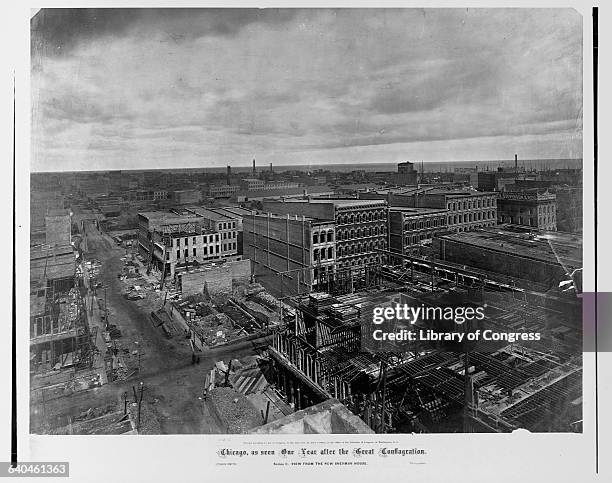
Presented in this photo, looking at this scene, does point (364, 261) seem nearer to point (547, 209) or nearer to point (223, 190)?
point (223, 190)

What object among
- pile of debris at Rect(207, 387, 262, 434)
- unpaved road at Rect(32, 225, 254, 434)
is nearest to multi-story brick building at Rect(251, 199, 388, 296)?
unpaved road at Rect(32, 225, 254, 434)

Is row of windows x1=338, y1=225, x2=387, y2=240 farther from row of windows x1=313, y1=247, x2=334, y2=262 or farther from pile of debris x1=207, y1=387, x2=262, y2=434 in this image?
pile of debris x1=207, y1=387, x2=262, y2=434

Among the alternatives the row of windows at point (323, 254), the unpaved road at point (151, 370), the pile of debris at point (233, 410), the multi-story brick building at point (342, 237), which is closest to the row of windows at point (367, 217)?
the multi-story brick building at point (342, 237)

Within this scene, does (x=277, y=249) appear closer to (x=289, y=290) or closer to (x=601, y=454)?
(x=289, y=290)

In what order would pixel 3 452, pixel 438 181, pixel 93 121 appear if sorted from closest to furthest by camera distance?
pixel 3 452
pixel 93 121
pixel 438 181

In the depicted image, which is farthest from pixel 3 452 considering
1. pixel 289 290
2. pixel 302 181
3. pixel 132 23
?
pixel 132 23
